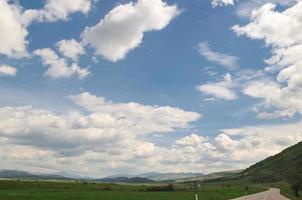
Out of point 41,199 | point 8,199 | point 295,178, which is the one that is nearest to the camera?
point 8,199

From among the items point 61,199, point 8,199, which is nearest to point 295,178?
point 61,199

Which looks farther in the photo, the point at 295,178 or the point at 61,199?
the point at 295,178

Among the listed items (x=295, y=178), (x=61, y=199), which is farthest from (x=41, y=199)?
(x=295, y=178)

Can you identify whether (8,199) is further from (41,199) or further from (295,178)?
(295,178)

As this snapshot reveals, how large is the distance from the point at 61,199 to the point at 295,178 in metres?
50.5

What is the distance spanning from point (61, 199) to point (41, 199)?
3282 millimetres

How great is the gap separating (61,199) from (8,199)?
9266 millimetres

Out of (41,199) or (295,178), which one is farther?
(295,178)

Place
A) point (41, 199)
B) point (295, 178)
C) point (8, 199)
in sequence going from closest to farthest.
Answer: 1. point (8, 199)
2. point (41, 199)
3. point (295, 178)

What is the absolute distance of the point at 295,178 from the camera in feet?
341

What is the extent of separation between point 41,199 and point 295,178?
53.5 metres

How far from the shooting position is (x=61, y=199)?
8156 cm

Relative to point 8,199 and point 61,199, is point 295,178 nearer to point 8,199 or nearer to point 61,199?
point 61,199
